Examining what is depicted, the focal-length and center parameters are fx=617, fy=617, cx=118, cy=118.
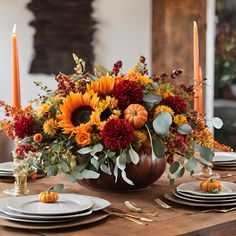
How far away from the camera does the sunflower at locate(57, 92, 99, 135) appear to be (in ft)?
5.84

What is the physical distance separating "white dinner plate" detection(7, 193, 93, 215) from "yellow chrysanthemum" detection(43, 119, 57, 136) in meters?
0.19

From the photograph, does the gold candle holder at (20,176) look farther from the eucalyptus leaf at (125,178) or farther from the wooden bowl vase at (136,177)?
the eucalyptus leaf at (125,178)

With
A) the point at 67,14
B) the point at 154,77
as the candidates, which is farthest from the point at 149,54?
the point at 154,77

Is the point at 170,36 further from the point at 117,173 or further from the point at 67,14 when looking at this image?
the point at 117,173

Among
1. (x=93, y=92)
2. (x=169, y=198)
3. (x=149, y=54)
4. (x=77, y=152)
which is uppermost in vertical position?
(x=149, y=54)

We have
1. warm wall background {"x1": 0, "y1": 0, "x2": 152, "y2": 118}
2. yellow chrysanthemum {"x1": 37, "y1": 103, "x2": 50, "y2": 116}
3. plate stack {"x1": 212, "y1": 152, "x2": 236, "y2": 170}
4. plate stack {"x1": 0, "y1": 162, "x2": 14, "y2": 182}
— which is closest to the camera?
yellow chrysanthemum {"x1": 37, "y1": 103, "x2": 50, "y2": 116}

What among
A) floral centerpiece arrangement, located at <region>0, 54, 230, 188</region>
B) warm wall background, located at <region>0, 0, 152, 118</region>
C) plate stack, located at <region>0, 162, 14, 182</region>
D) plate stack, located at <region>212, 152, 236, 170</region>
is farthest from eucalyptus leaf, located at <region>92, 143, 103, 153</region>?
warm wall background, located at <region>0, 0, 152, 118</region>

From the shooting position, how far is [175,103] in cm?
186

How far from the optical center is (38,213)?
1.51m

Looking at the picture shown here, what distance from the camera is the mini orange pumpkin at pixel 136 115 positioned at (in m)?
1.75

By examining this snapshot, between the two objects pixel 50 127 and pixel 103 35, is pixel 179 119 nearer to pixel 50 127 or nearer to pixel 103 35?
pixel 50 127

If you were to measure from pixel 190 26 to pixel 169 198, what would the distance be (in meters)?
3.19

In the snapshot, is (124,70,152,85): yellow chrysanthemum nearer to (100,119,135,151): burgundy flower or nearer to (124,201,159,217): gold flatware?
(100,119,135,151): burgundy flower

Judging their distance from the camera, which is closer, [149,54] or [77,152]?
[77,152]
